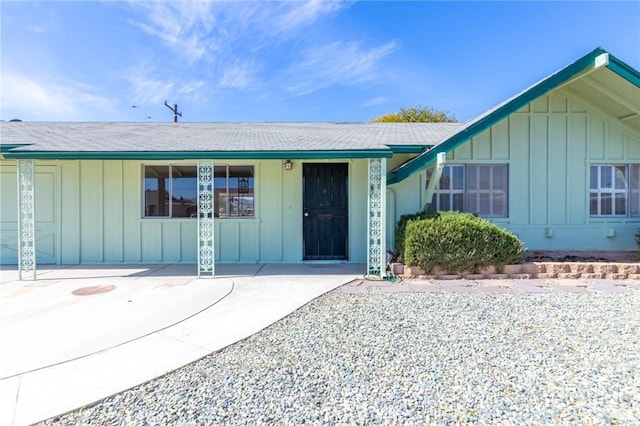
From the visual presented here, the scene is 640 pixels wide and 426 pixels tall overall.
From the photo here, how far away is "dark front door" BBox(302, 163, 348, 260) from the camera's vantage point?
7902 mm

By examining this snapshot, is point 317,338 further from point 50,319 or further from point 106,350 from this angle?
point 50,319

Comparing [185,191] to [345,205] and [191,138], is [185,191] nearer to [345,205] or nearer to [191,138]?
[191,138]

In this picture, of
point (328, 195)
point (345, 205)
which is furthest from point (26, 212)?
point (345, 205)

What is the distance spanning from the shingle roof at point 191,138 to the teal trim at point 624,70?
3401 millimetres

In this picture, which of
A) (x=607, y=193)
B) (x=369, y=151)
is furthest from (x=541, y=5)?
(x=369, y=151)

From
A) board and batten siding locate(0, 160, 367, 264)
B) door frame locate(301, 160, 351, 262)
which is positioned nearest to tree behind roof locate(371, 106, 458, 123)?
door frame locate(301, 160, 351, 262)

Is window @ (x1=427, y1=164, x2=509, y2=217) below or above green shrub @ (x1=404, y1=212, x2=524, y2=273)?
above

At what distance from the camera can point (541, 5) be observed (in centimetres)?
844

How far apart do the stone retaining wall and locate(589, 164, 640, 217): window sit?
1777 millimetres

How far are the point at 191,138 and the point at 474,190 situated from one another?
22.6ft

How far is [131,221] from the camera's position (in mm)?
7789

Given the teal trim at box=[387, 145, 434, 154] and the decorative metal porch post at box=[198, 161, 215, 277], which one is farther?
the teal trim at box=[387, 145, 434, 154]

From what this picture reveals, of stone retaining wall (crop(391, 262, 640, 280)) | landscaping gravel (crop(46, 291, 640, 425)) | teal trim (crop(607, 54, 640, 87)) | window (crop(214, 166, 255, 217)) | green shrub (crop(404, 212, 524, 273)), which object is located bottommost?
landscaping gravel (crop(46, 291, 640, 425))

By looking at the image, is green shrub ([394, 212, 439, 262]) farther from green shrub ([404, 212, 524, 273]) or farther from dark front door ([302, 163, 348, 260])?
dark front door ([302, 163, 348, 260])
